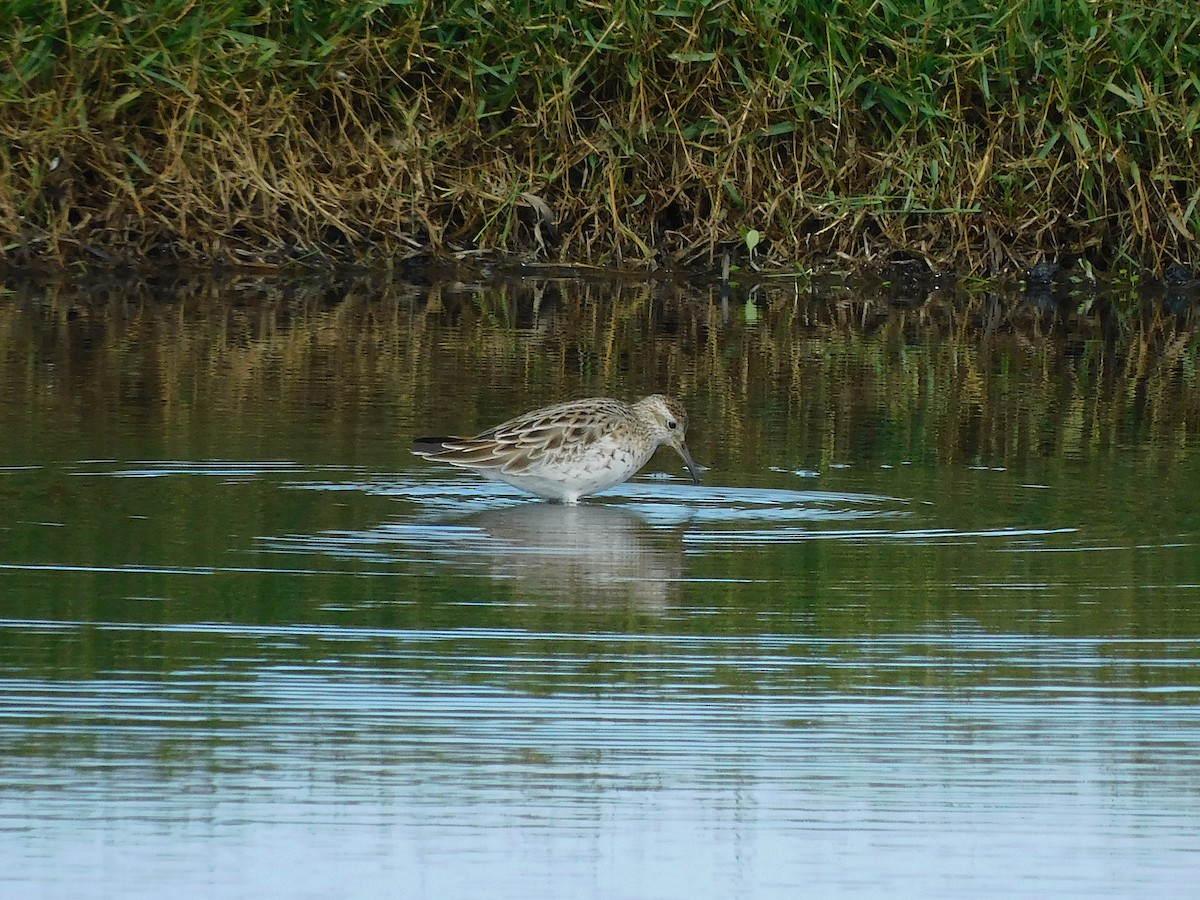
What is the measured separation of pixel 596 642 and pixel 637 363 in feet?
22.2

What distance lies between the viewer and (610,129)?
17734 mm

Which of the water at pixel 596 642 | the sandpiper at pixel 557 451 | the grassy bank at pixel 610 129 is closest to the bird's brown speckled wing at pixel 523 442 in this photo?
the sandpiper at pixel 557 451

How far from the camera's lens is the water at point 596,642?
4.90 meters

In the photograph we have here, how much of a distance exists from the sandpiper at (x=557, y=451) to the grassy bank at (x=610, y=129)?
836cm

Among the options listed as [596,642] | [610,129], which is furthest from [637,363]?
[596,642]

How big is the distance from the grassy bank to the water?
15.9ft

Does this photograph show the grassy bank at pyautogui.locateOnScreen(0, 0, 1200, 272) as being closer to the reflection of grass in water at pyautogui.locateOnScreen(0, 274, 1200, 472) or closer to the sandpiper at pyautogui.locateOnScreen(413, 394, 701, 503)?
the reflection of grass in water at pyautogui.locateOnScreen(0, 274, 1200, 472)

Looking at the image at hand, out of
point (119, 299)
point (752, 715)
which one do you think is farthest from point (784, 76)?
point (752, 715)

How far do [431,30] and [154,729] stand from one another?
501 inches

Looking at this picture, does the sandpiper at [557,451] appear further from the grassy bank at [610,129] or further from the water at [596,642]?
the grassy bank at [610,129]

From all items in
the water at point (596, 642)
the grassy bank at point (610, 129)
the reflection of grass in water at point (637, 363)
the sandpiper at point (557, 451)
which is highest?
the grassy bank at point (610, 129)

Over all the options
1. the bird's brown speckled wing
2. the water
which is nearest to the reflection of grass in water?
the water

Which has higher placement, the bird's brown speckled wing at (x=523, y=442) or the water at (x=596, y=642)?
the bird's brown speckled wing at (x=523, y=442)

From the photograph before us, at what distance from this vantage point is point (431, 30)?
58.5 ft
